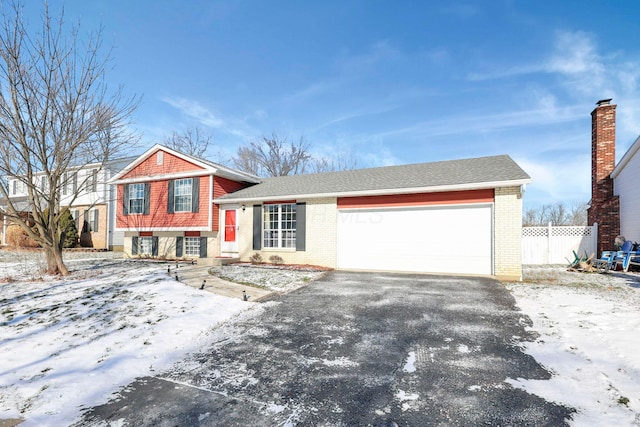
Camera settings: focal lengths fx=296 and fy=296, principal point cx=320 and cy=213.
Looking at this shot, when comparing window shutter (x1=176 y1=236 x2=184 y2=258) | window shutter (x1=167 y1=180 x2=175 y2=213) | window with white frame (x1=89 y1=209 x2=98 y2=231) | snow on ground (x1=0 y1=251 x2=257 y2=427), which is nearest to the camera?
snow on ground (x1=0 y1=251 x2=257 y2=427)

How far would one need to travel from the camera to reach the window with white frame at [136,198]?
1584cm

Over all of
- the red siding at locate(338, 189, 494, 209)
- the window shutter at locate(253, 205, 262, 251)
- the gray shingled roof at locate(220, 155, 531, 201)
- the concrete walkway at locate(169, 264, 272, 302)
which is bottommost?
the concrete walkway at locate(169, 264, 272, 302)

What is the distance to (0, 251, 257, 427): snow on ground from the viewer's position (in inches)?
127

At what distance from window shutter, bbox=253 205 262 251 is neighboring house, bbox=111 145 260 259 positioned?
1726 millimetres

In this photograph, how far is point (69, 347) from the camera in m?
4.48

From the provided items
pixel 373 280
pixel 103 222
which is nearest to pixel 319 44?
pixel 373 280

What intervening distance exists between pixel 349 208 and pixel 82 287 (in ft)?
28.8

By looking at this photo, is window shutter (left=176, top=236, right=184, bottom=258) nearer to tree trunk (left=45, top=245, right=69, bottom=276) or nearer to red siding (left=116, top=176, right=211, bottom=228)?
red siding (left=116, top=176, right=211, bottom=228)

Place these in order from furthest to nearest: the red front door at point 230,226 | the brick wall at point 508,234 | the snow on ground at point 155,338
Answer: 1. the red front door at point 230,226
2. the brick wall at point 508,234
3. the snow on ground at point 155,338

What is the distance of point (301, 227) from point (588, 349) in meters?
9.55

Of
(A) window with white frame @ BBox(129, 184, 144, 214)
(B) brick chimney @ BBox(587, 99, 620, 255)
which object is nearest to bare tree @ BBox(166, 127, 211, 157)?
(A) window with white frame @ BBox(129, 184, 144, 214)

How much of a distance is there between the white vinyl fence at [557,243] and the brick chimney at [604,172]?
39 cm

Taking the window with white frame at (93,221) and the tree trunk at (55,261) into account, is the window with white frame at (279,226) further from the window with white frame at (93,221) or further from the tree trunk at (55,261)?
the window with white frame at (93,221)

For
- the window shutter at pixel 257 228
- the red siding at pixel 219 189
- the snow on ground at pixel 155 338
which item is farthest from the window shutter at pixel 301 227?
the red siding at pixel 219 189
